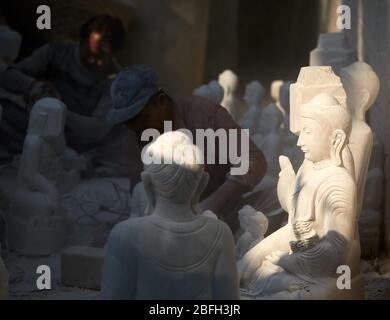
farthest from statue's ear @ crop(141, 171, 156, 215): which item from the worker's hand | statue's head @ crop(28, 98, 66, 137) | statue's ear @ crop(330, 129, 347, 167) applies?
the worker's hand

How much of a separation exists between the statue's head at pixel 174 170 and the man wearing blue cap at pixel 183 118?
2126 mm

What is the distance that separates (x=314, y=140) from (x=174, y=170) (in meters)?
1.50

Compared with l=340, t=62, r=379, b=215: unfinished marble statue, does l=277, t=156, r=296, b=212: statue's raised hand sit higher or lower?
lower

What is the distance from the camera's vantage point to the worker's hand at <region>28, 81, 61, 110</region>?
10.0 meters

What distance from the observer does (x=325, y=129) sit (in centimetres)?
598

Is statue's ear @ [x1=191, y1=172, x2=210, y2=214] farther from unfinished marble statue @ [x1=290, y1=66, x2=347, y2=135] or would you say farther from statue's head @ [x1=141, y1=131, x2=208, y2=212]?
unfinished marble statue @ [x1=290, y1=66, x2=347, y2=135]

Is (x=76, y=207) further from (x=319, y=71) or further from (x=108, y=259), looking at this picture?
(x=108, y=259)

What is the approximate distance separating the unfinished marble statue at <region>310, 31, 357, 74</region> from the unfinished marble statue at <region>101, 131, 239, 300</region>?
3.90 metres

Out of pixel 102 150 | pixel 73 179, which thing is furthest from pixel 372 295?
pixel 102 150

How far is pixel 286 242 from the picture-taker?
20.7 feet

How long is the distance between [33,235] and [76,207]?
89cm

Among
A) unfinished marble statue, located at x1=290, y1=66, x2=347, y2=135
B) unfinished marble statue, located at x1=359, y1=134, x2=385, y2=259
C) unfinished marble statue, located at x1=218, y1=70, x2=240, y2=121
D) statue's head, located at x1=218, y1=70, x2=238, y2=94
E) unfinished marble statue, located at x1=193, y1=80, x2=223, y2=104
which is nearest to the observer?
unfinished marble statue, located at x1=290, y1=66, x2=347, y2=135

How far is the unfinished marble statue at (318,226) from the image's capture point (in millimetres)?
5824

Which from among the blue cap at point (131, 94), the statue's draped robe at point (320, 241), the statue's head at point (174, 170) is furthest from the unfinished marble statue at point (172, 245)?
the blue cap at point (131, 94)
